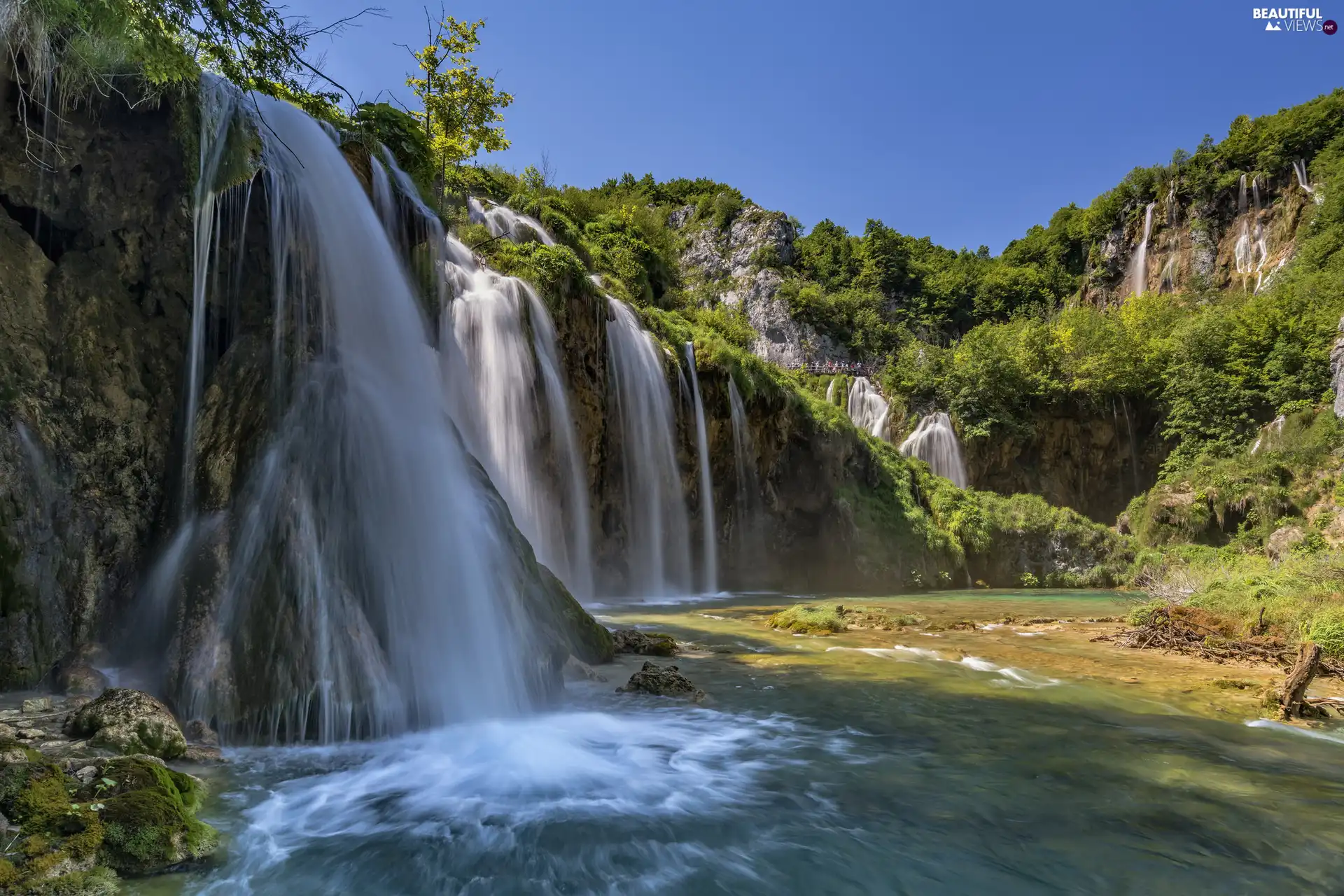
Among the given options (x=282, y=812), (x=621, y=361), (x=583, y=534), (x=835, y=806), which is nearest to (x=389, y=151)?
(x=621, y=361)

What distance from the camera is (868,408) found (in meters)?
36.1

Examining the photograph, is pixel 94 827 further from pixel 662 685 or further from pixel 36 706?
pixel 662 685

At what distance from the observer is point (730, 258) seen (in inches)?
2221

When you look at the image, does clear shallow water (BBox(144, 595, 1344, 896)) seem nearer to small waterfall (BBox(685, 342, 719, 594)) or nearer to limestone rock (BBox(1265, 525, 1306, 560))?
small waterfall (BBox(685, 342, 719, 594))

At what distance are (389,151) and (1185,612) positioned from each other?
15672 millimetres

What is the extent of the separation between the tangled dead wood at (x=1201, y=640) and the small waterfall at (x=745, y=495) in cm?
1300

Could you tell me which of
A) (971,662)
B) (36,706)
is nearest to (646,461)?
(971,662)

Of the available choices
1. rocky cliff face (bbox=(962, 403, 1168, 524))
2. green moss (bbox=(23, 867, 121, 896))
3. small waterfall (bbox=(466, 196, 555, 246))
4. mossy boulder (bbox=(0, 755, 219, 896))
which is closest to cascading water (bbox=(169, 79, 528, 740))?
mossy boulder (bbox=(0, 755, 219, 896))

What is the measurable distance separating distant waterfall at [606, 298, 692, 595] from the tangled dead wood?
38.5 feet

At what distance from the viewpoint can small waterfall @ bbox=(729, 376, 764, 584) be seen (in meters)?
23.1

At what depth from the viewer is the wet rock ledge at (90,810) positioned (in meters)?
3.04

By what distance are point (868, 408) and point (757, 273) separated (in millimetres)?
20651

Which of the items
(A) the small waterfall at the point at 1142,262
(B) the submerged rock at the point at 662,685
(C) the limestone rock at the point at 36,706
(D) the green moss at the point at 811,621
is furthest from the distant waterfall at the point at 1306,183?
(C) the limestone rock at the point at 36,706

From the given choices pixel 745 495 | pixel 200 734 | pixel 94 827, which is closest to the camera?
pixel 94 827
